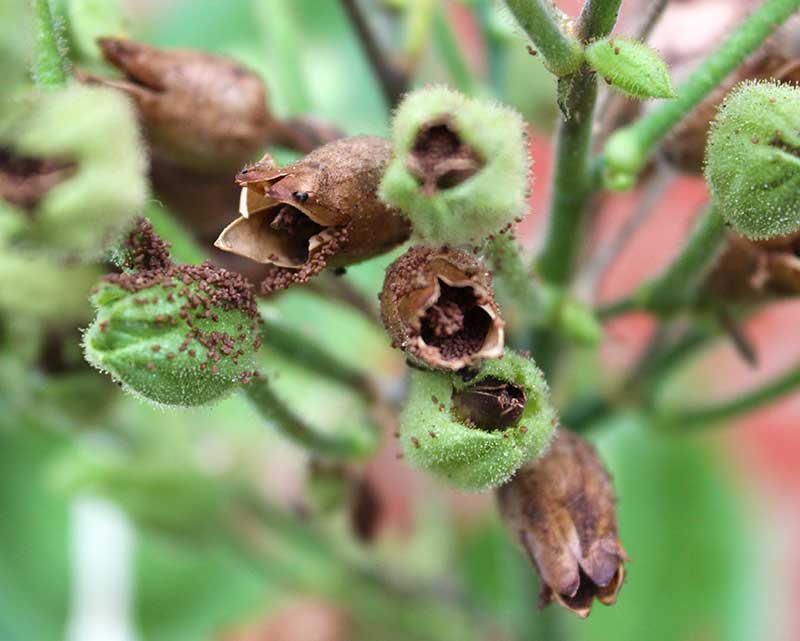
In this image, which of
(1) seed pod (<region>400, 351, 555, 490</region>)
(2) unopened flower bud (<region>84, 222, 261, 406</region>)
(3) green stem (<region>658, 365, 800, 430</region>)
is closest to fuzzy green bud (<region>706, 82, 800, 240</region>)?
(1) seed pod (<region>400, 351, 555, 490</region>)

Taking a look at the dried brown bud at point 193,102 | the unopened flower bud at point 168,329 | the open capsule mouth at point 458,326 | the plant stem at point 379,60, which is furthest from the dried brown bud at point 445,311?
the plant stem at point 379,60

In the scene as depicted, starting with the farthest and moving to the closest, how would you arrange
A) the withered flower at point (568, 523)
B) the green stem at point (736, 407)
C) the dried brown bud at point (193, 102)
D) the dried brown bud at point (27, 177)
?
1. the green stem at point (736, 407)
2. the dried brown bud at point (193, 102)
3. the withered flower at point (568, 523)
4. the dried brown bud at point (27, 177)

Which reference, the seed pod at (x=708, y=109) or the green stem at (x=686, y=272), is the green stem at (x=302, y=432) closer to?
the green stem at (x=686, y=272)

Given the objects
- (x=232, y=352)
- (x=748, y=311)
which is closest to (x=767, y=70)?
(x=748, y=311)

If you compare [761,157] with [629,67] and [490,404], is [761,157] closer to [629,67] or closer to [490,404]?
[629,67]

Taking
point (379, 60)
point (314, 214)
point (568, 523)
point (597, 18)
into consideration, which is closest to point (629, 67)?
point (597, 18)

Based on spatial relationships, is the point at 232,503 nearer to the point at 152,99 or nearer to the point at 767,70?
the point at 152,99

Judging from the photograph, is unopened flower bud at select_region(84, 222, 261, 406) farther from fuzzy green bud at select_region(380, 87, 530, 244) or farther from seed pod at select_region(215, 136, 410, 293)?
fuzzy green bud at select_region(380, 87, 530, 244)
